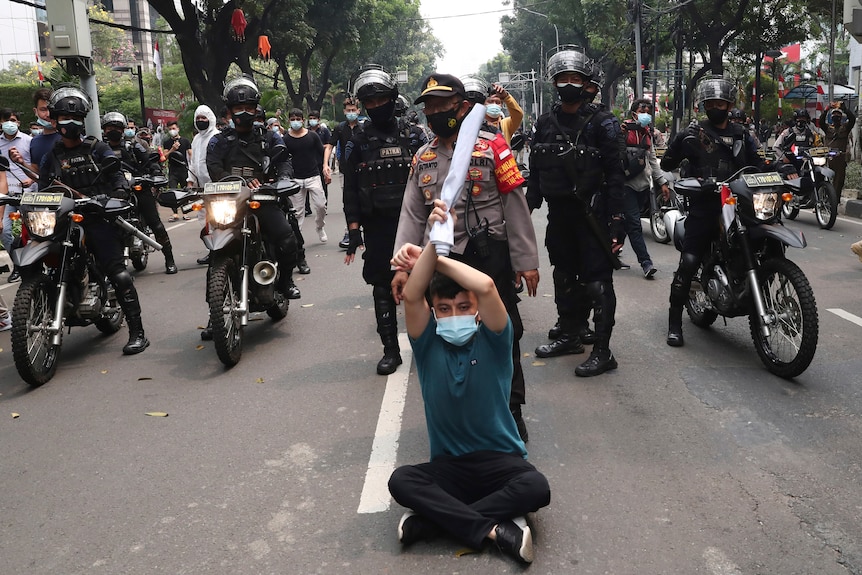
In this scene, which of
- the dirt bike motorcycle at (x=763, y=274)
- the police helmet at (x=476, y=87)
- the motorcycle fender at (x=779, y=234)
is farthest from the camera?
the police helmet at (x=476, y=87)

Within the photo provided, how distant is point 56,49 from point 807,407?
41.4ft

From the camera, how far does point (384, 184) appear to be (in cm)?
607

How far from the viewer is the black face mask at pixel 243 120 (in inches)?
297

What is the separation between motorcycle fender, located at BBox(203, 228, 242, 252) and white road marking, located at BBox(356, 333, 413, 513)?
5.25 feet

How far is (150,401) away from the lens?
5.88 m

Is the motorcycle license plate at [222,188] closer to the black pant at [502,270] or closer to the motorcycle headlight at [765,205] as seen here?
the black pant at [502,270]

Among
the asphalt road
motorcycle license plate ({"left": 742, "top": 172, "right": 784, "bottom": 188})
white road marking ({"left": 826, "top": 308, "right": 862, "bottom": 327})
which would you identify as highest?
motorcycle license plate ({"left": 742, "top": 172, "right": 784, "bottom": 188})

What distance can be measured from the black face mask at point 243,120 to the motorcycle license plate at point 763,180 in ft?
13.2

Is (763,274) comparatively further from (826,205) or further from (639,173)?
(826,205)

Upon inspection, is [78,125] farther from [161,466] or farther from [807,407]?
[807,407]

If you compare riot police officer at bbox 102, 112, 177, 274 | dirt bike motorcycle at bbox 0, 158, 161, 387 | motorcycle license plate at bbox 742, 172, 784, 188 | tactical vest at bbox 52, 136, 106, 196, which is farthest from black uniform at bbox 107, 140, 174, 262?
motorcycle license plate at bbox 742, 172, 784, 188

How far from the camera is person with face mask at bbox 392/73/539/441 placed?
4.61 metres

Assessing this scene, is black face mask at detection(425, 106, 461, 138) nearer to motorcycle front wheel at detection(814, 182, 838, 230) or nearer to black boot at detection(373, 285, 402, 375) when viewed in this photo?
black boot at detection(373, 285, 402, 375)

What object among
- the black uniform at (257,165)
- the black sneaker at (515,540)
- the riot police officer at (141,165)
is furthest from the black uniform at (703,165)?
the riot police officer at (141,165)
